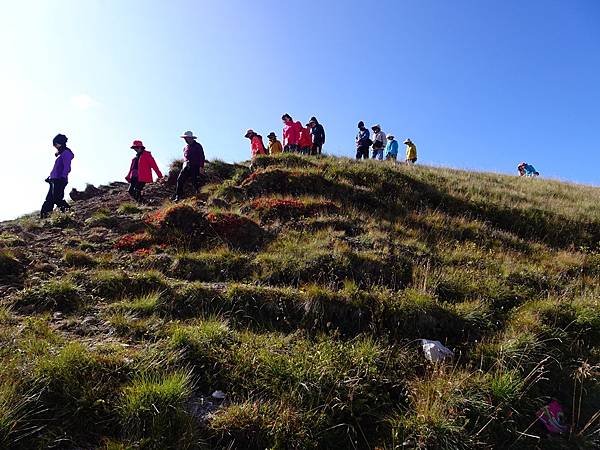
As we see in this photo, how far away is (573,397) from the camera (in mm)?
5809

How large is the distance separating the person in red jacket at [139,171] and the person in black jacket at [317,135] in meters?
7.64

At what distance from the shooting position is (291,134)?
66.6ft

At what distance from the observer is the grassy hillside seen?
190 inches

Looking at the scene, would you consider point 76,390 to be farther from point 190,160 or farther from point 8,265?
point 190,160

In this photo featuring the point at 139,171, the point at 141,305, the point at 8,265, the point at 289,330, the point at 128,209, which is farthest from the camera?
the point at 139,171

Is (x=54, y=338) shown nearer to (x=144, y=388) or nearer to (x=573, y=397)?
(x=144, y=388)

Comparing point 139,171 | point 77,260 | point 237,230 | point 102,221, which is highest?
point 139,171

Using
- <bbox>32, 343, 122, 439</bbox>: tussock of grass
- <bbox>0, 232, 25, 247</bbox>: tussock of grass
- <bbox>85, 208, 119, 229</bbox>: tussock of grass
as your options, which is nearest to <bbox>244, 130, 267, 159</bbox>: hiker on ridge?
Result: <bbox>85, 208, 119, 229</bbox>: tussock of grass

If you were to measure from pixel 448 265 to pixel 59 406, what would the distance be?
7.51 metres

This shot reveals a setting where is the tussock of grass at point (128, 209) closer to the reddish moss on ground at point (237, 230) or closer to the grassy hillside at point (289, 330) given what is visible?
the grassy hillside at point (289, 330)

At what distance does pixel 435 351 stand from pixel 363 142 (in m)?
16.9

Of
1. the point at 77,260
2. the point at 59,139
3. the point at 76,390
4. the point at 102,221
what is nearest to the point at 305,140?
the point at 59,139

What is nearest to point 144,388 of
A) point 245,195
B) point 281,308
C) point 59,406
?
point 59,406

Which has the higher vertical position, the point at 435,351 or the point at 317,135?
the point at 317,135
